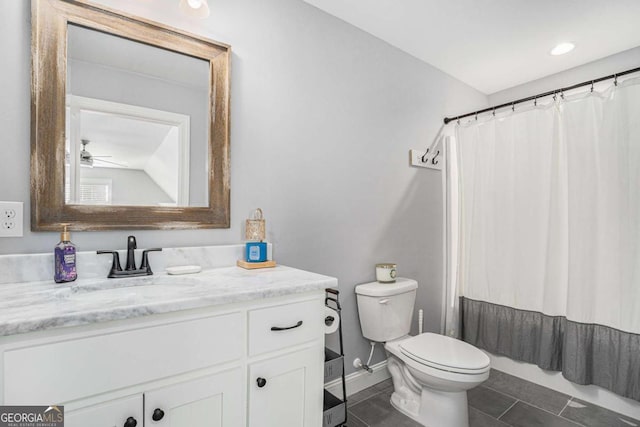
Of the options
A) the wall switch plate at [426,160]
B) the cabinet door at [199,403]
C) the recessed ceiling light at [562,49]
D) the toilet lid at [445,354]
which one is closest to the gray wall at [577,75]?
the recessed ceiling light at [562,49]

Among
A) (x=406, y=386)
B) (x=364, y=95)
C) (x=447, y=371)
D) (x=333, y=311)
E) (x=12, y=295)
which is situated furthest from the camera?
(x=364, y=95)

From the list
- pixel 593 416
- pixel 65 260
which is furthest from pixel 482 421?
pixel 65 260

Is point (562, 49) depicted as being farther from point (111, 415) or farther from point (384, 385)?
point (111, 415)

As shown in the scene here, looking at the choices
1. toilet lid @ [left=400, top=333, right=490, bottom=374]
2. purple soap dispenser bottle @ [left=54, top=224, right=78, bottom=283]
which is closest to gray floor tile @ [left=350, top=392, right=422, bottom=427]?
toilet lid @ [left=400, top=333, right=490, bottom=374]

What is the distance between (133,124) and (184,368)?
100 centimetres

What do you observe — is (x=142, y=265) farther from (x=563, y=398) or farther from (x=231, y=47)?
(x=563, y=398)

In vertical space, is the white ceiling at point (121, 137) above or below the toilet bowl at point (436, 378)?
above

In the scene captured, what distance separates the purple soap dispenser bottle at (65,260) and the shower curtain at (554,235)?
7.97 ft

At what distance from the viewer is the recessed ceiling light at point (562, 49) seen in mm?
2189

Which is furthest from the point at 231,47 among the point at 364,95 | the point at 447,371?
the point at 447,371

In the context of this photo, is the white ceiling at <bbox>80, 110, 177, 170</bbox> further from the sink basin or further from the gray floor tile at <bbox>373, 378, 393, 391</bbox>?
the gray floor tile at <bbox>373, 378, 393, 391</bbox>

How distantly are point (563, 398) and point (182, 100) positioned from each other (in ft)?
9.15

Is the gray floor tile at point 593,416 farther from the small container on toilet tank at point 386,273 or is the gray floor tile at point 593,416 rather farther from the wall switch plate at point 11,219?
the wall switch plate at point 11,219

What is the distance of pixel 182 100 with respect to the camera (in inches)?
57.4
